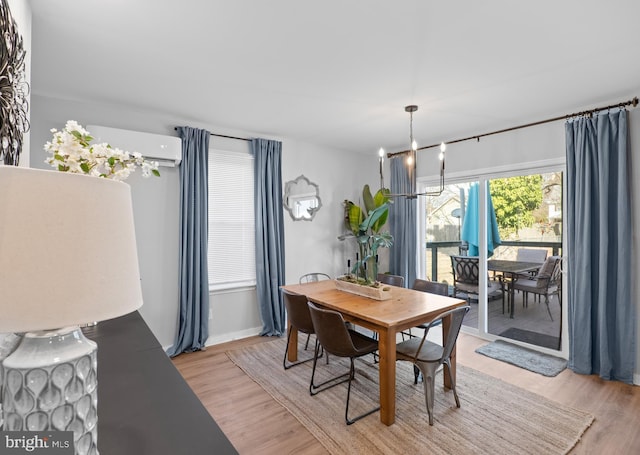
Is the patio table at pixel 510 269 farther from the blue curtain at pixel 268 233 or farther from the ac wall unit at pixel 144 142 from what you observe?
the ac wall unit at pixel 144 142

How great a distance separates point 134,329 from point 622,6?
10.2 feet

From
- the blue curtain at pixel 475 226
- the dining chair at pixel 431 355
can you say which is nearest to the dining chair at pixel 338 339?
the dining chair at pixel 431 355

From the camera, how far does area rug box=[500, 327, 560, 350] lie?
3474mm

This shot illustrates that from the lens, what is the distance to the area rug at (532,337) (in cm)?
347

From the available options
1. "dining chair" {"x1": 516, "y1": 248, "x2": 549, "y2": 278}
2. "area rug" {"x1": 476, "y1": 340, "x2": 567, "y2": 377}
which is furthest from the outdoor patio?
"dining chair" {"x1": 516, "y1": 248, "x2": 549, "y2": 278}

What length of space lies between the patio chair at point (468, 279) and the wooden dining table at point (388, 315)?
1506mm

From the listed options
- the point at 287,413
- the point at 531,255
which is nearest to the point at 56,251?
the point at 287,413

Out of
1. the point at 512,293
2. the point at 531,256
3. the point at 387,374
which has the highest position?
the point at 531,256

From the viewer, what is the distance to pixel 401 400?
2561 mm

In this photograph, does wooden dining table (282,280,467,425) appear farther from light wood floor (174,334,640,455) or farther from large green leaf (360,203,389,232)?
large green leaf (360,203,389,232)

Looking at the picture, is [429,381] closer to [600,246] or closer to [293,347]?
[293,347]

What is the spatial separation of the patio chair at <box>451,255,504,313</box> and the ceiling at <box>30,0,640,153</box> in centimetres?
177

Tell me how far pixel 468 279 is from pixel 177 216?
3.57 m

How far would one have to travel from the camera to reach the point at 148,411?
99 cm
